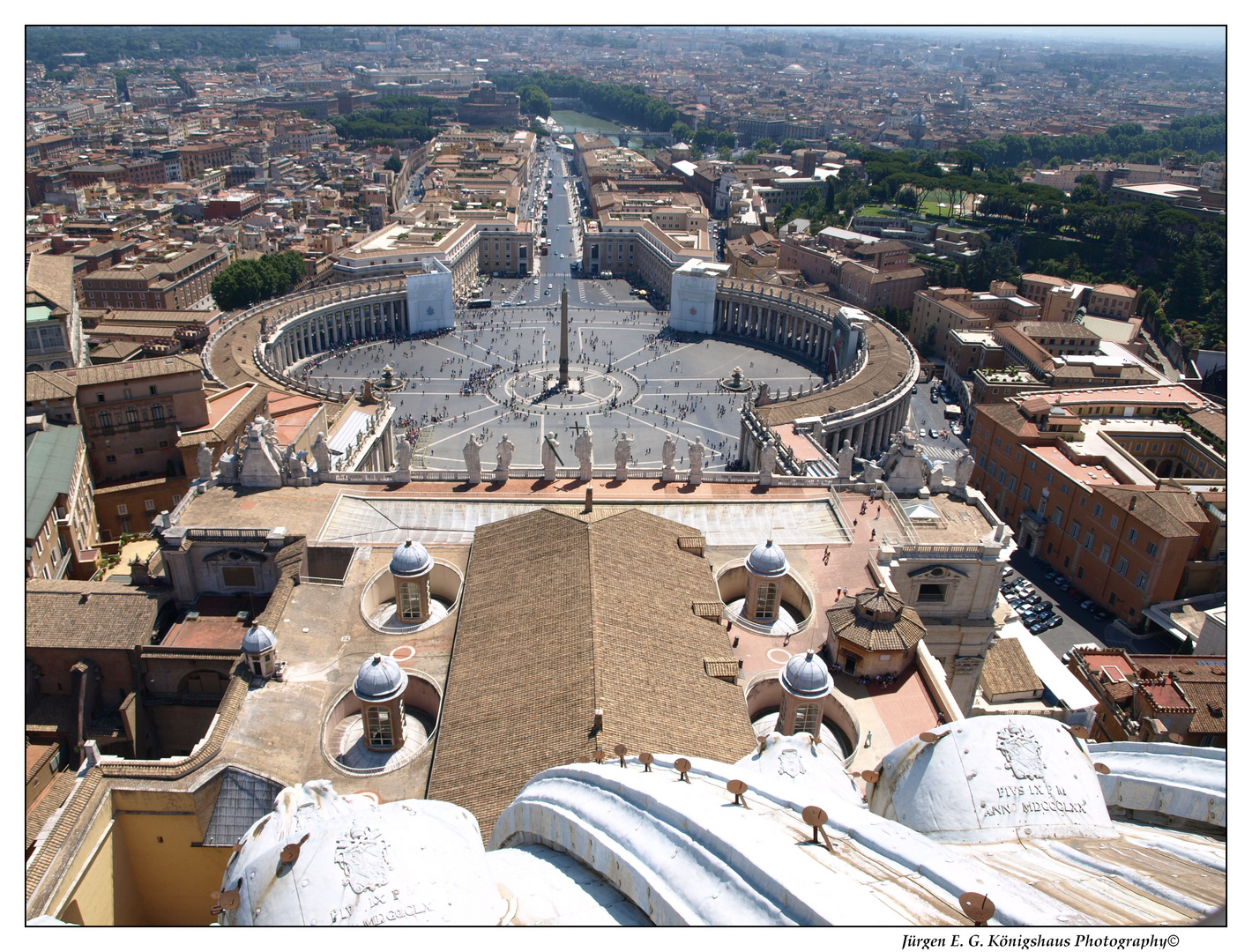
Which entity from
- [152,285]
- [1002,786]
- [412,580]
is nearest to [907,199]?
[152,285]

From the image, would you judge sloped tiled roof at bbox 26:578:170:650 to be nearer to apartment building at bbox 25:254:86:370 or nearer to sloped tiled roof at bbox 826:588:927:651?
sloped tiled roof at bbox 826:588:927:651

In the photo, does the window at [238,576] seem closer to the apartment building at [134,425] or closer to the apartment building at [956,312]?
the apartment building at [134,425]

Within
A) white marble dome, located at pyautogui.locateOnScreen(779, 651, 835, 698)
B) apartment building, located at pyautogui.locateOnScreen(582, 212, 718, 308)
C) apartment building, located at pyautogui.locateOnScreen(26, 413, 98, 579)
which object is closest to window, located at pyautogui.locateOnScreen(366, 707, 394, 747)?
white marble dome, located at pyautogui.locateOnScreen(779, 651, 835, 698)

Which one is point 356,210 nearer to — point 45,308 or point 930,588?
point 45,308

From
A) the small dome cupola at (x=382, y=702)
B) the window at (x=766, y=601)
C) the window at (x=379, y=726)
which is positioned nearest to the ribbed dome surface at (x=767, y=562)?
the window at (x=766, y=601)

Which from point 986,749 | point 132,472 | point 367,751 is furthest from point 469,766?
point 132,472
